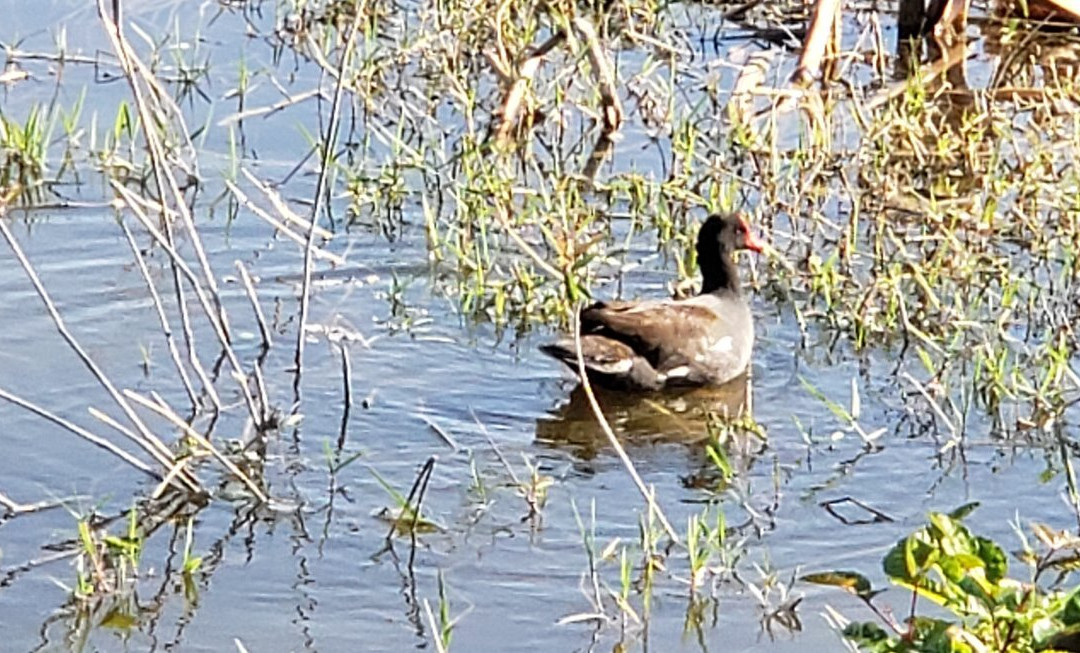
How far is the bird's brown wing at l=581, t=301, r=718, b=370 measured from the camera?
24.8 feet

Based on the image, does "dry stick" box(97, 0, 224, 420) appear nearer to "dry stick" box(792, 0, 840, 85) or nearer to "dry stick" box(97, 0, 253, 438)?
"dry stick" box(97, 0, 253, 438)

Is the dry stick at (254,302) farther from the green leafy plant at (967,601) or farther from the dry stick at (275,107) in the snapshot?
the green leafy plant at (967,601)

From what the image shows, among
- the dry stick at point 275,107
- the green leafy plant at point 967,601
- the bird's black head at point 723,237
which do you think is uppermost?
the dry stick at point 275,107

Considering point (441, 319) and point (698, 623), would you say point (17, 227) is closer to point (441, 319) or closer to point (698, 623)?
point (441, 319)

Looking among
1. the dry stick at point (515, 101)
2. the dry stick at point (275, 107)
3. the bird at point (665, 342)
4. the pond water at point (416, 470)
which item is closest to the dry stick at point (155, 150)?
the pond water at point (416, 470)

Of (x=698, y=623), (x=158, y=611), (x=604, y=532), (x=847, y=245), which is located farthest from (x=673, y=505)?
(x=847, y=245)

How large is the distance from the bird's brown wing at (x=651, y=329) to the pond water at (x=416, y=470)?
0.18 m

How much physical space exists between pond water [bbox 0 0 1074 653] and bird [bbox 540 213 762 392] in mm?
115

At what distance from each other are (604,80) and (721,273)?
1812mm

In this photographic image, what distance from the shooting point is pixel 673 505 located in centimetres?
639

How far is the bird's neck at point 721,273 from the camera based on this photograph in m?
7.84

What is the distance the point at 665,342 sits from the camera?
24.9ft

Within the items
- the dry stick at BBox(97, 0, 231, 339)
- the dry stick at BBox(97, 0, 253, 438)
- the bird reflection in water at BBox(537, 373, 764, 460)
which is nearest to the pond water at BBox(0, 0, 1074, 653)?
the bird reflection in water at BBox(537, 373, 764, 460)

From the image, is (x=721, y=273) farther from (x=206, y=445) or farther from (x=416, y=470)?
(x=206, y=445)
